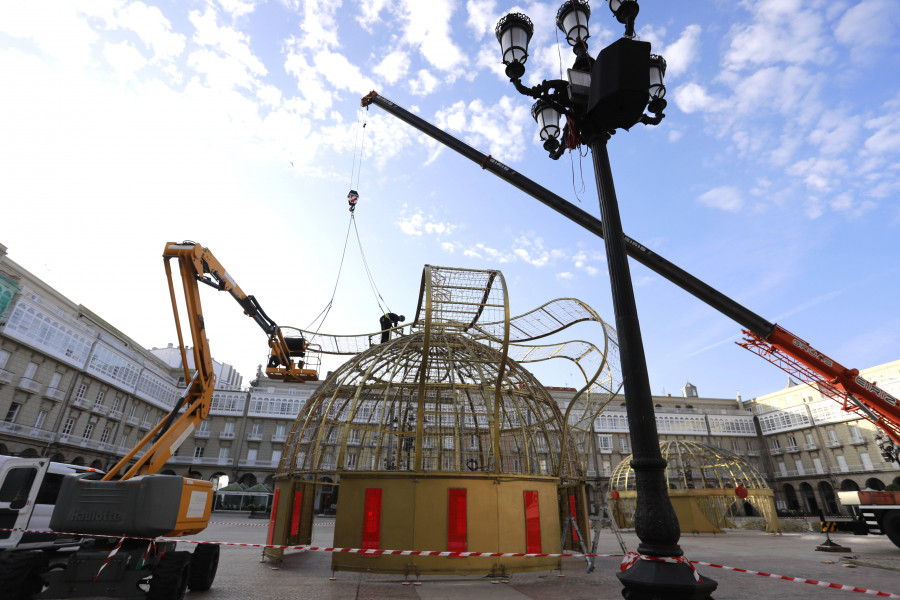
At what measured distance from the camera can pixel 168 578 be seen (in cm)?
712

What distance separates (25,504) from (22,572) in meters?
3.35

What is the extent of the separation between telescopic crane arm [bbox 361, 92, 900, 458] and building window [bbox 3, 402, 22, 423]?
34681 millimetres

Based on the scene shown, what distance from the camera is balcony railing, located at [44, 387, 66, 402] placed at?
34.6 meters

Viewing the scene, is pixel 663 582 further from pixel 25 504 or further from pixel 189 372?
pixel 25 504

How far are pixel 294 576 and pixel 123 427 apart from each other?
43.5 metres

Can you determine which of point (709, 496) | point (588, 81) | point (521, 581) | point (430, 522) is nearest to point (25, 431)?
point (430, 522)

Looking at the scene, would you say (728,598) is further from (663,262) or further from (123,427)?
(123,427)

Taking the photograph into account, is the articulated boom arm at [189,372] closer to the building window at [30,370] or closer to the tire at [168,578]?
the tire at [168,578]

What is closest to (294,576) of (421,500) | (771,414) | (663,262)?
(421,500)

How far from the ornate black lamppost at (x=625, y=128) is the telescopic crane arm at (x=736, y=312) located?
5487 mm

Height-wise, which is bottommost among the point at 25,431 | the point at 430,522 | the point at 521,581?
the point at 521,581

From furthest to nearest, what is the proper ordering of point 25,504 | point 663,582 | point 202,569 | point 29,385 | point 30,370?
point 30,370
point 29,385
point 25,504
point 202,569
point 663,582

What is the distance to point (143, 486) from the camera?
770 centimetres

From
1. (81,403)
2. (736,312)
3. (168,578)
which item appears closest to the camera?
(168,578)
